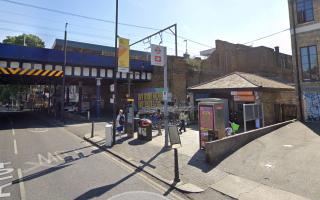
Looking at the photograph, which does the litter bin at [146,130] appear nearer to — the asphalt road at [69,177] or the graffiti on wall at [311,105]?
the asphalt road at [69,177]

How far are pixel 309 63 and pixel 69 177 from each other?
1920 cm

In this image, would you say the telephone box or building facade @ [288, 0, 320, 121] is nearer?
the telephone box

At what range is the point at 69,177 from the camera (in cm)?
784

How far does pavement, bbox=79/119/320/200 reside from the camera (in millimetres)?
6582

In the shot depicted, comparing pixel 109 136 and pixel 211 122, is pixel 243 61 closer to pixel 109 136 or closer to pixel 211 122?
pixel 211 122

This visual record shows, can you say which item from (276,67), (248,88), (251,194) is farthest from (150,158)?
(276,67)

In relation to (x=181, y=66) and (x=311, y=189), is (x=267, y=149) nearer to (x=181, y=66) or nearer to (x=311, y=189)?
(x=311, y=189)

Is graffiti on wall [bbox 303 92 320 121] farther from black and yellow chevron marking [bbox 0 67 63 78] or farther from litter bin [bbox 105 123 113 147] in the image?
black and yellow chevron marking [bbox 0 67 63 78]

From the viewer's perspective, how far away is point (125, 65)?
1458cm

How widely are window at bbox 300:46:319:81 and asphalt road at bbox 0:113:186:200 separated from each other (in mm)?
16754

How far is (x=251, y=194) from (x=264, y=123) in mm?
13094

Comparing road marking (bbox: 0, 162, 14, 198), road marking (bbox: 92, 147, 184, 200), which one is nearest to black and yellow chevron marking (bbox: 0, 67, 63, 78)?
road marking (bbox: 0, 162, 14, 198)

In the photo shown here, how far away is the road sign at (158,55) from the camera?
12.4 metres

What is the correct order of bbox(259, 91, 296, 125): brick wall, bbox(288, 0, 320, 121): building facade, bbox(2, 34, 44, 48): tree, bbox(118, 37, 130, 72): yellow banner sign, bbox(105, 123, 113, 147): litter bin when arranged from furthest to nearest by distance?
bbox(2, 34, 44, 48): tree < bbox(259, 91, 296, 125): brick wall < bbox(288, 0, 320, 121): building facade < bbox(118, 37, 130, 72): yellow banner sign < bbox(105, 123, 113, 147): litter bin
